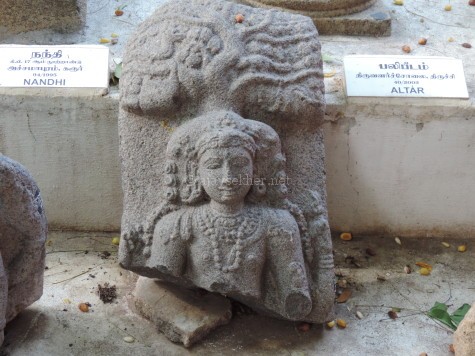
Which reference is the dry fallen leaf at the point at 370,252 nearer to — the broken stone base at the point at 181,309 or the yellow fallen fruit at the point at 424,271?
the yellow fallen fruit at the point at 424,271

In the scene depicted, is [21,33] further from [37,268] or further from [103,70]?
[37,268]

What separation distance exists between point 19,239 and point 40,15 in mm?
1112

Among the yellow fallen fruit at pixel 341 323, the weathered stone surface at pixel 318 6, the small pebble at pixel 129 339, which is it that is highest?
the weathered stone surface at pixel 318 6

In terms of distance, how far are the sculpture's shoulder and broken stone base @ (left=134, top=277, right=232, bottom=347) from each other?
0.97ft

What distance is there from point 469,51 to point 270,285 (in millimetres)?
1334

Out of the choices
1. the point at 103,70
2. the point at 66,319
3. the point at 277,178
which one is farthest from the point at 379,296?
the point at 103,70

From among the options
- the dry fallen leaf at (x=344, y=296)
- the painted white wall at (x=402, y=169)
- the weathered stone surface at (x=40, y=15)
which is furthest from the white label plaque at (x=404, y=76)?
the weathered stone surface at (x=40, y=15)

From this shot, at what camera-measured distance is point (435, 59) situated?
2.76 meters

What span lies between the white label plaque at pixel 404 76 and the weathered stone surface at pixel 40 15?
1.05 m

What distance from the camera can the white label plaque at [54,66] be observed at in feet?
8.83

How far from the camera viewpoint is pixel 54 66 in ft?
8.91

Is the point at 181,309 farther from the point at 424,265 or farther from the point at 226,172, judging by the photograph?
the point at 424,265

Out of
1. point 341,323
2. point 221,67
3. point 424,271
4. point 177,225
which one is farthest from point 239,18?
point 424,271

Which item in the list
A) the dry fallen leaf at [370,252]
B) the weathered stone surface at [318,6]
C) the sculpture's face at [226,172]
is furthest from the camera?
the weathered stone surface at [318,6]
